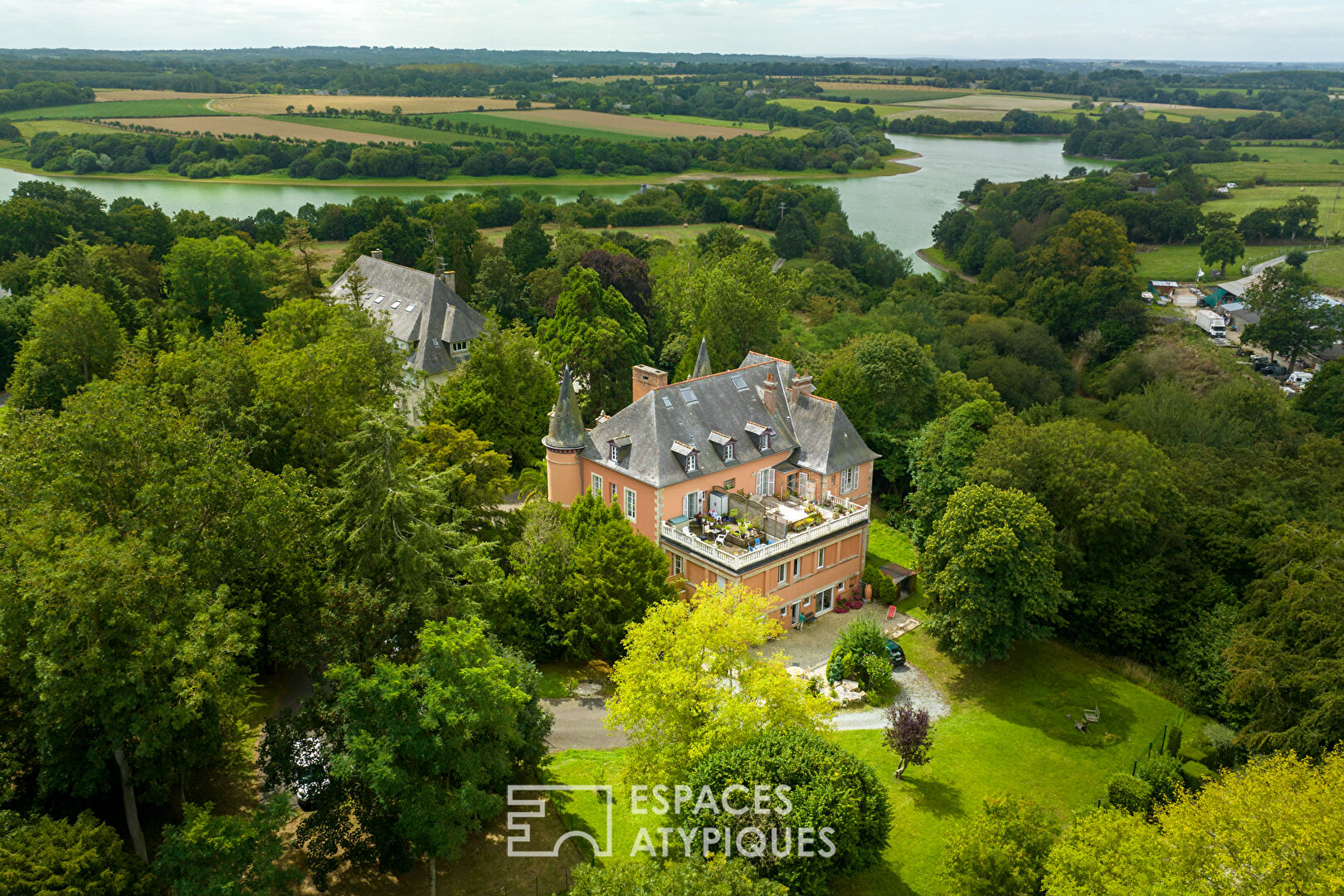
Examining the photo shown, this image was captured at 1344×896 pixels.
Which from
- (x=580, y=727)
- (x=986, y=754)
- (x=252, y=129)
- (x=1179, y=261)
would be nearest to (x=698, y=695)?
(x=580, y=727)

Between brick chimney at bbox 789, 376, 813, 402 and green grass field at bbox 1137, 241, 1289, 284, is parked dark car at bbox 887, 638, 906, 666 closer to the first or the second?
brick chimney at bbox 789, 376, 813, 402

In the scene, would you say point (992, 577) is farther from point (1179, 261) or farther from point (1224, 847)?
point (1179, 261)

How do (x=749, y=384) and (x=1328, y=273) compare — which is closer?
(x=749, y=384)

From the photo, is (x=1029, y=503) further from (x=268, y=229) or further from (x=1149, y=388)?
(x=268, y=229)

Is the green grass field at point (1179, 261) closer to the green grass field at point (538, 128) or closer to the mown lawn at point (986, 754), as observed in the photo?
the mown lawn at point (986, 754)

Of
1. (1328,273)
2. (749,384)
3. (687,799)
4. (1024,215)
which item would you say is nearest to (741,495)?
(749,384)

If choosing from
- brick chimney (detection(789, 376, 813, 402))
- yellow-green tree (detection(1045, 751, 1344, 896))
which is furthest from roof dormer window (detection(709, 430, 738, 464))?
yellow-green tree (detection(1045, 751, 1344, 896))

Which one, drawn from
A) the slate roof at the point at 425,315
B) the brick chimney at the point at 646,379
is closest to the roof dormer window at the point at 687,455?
the brick chimney at the point at 646,379

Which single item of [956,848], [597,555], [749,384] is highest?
[749,384]
